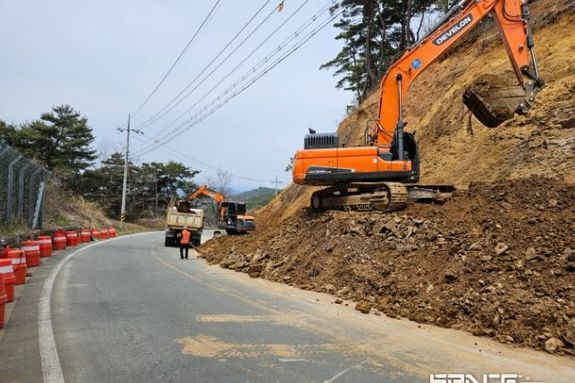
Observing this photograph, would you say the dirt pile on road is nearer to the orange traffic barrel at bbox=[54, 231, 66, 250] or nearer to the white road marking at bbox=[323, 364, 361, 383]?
the white road marking at bbox=[323, 364, 361, 383]

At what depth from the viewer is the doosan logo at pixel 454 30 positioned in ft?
43.0

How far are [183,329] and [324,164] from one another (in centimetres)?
772

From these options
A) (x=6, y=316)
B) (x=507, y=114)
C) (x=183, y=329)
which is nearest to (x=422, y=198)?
(x=507, y=114)

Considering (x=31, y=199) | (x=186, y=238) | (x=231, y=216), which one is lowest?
(x=186, y=238)

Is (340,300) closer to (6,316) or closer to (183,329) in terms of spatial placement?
(183,329)

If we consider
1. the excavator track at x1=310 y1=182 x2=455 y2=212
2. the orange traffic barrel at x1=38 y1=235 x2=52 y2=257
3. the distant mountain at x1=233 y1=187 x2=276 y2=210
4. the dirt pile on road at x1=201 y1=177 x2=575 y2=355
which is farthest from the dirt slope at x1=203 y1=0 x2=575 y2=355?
the distant mountain at x1=233 y1=187 x2=276 y2=210

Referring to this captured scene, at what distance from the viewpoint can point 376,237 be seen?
38.7ft

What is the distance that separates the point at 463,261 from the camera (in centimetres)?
920

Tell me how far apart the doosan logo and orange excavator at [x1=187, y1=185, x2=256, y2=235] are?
20772mm

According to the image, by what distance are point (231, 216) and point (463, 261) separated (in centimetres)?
2470

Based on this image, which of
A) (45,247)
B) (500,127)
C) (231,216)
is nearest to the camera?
(500,127)

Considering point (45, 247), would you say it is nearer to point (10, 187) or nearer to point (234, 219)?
point (10, 187)

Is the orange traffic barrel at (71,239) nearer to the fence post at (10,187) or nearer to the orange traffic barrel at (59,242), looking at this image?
the orange traffic barrel at (59,242)

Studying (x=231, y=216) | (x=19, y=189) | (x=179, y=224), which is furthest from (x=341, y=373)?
(x=231, y=216)
